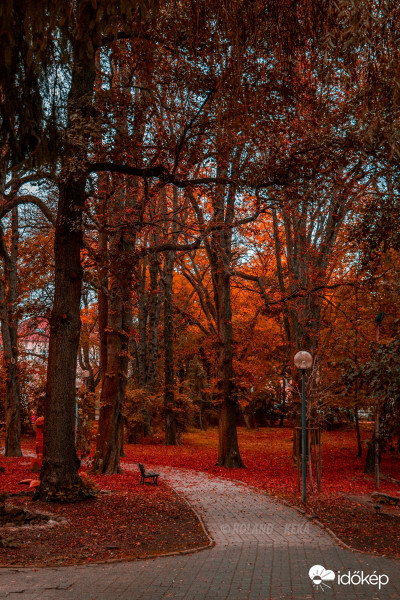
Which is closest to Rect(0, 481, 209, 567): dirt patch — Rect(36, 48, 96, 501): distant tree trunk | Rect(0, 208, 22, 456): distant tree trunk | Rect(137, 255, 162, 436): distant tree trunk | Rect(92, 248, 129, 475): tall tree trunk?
Rect(36, 48, 96, 501): distant tree trunk

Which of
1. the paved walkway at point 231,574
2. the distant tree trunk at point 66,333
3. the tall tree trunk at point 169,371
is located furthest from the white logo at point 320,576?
the tall tree trunk at point 169,371

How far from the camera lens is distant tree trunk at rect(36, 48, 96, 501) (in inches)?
431

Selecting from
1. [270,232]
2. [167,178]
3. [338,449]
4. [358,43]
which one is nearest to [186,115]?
[167,178]

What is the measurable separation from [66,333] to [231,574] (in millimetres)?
6560

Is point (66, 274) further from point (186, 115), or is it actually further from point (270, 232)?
point (270, 232)

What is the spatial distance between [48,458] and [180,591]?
20.2 feet

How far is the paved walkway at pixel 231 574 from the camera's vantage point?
5.45 metres

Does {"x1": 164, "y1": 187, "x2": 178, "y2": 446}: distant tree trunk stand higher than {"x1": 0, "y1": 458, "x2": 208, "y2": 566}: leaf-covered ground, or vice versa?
{"x1": 164, "y1": 187, "x2": 178, "y2": 446}: distant tree trunk

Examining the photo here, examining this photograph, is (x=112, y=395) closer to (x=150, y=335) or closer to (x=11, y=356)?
(x=11, y=356)

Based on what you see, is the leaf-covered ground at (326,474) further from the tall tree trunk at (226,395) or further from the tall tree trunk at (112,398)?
the tall tree trunk at (112,398)

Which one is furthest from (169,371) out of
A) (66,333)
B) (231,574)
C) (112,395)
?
(231,574)

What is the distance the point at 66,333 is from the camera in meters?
11.5

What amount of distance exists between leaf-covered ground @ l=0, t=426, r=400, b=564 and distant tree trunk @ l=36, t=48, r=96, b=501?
69 centimetres

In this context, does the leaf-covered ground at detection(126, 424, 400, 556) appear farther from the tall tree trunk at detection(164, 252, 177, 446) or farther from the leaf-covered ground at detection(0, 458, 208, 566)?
the leaf-covered ground at detection(0, 458, 208, 566)
